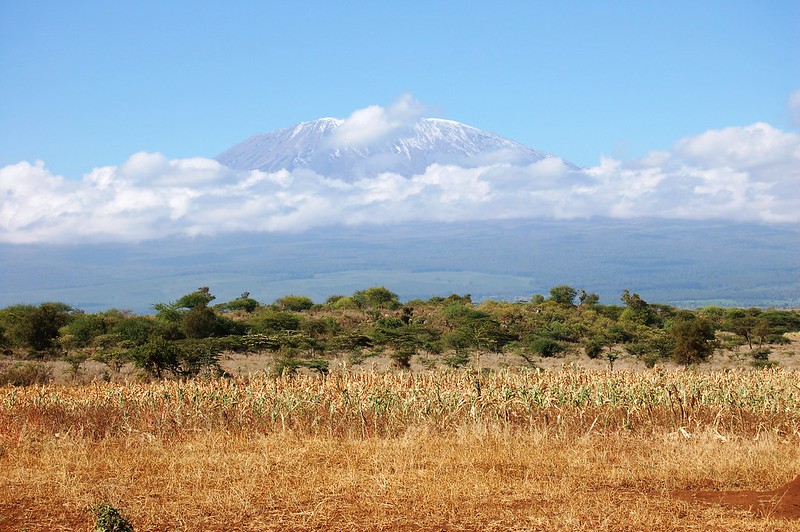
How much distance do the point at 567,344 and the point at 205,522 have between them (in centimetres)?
3339

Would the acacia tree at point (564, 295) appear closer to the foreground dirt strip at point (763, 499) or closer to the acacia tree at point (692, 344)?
the acacia tree at point (692, 344)

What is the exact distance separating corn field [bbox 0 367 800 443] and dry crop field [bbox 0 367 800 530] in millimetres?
42

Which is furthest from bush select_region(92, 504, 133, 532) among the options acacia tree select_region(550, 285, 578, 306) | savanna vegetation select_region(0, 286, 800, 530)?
acacia tree select_region(550, 285, 578, 306)

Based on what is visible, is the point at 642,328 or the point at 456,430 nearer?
the point at 456,430

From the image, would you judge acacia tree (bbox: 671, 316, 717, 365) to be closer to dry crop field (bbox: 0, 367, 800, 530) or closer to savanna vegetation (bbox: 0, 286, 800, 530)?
savanna vegetation (bbox: 0, 286, 800, 530)

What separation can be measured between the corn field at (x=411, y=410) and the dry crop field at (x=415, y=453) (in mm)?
42

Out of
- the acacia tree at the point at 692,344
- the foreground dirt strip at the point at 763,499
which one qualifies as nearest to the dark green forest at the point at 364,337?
the acacia tree at the point at 692,344

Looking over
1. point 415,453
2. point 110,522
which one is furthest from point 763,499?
point 110,522

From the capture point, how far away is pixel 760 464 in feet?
37.7

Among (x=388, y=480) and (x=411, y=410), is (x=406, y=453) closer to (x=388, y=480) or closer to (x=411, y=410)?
(x=388, y=480)

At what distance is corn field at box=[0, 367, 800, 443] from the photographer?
14.4 metres

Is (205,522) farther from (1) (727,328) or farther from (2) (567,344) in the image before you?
(1) (727,328)

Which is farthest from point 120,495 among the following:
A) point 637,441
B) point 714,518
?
point 637,441

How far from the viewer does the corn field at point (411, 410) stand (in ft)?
47.1
